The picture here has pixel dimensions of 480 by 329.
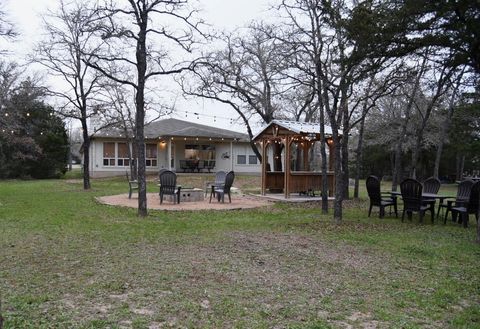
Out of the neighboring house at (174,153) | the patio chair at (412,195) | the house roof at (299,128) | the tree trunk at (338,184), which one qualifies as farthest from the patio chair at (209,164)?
the patio chair at (412,195)

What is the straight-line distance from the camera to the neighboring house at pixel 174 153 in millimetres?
28641

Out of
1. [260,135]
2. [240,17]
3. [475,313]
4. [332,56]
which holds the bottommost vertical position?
[475,313]

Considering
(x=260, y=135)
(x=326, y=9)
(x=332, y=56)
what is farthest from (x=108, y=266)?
(x=260, y=135)

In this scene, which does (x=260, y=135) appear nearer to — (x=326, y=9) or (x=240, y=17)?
(x=240, y=17)

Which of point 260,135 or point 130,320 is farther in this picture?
point 260,135

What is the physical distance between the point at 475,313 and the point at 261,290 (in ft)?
6.33

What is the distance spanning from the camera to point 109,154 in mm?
29297

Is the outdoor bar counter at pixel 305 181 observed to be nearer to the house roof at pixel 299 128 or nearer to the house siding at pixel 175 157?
the house roof at pixel 299 128

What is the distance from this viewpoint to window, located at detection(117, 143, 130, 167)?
96.7ft

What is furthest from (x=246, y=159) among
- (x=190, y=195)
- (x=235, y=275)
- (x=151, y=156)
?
(x=235, y=275)

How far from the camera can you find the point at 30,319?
3.24 meters

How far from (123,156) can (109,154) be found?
38.5 inches

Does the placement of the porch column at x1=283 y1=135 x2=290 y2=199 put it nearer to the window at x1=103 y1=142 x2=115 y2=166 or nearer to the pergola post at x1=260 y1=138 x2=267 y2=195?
the pergola post at x1=260 y1=138 x2=267 y2=195

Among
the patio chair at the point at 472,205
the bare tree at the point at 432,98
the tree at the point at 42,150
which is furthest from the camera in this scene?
the tree at the point at 42,150
